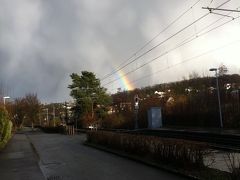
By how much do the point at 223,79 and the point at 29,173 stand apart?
64.9m

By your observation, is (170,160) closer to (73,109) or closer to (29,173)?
(29,173)

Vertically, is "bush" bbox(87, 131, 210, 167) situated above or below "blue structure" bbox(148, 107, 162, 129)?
below

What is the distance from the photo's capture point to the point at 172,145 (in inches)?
637

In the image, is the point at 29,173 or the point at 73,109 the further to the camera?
the point at 73,109

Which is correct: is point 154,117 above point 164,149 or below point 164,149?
above

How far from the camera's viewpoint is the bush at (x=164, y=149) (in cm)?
1457

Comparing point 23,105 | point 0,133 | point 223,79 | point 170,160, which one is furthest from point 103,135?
point 23,105

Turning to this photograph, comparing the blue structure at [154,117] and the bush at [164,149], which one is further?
the blue structure at [154,117]

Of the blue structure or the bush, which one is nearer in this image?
the bush

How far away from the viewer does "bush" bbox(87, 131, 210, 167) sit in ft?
47.8

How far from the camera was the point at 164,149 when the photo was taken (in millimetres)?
17188

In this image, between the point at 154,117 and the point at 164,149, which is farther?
the point at 154,117

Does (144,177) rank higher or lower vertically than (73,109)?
lower

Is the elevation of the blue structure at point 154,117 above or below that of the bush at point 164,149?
above
